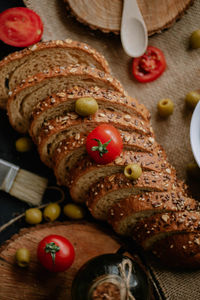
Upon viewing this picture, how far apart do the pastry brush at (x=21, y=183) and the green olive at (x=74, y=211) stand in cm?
30

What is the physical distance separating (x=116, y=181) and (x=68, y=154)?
464 mm

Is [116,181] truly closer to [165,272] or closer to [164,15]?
[165,272]

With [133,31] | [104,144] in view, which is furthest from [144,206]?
[133,31]

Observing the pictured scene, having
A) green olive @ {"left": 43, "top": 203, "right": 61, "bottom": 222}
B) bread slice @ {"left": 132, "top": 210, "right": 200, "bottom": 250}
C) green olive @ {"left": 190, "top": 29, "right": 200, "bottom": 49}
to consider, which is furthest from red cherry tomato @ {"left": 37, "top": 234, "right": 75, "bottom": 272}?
green olive @ {"left": 190, "top": 29, "right": 200, "bottom": 49}

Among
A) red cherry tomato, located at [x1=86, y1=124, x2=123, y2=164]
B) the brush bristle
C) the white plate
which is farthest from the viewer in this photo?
the brush bristle

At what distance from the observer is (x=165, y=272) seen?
11.2ft

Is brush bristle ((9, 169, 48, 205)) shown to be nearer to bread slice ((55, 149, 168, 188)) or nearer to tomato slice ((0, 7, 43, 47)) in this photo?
bread slice ((55, 149, 168, 188))

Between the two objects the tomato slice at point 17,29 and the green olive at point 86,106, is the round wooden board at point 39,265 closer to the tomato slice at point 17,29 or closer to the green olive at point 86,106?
the green olive at point 86,106

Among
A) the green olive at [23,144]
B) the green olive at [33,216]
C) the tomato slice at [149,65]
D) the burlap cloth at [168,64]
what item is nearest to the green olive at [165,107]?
the burlap cloth at [168,64]

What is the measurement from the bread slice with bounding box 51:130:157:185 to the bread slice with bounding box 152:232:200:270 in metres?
0.77

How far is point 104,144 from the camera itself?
9.45 ft

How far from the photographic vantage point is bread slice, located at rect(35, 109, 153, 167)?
10.2 feet

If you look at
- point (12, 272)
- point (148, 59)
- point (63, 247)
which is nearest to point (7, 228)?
point (12, 272)

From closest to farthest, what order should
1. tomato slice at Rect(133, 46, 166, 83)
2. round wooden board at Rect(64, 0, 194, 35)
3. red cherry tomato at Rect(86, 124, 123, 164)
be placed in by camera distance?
red cherry tomato at Rect(86, 124, 123, 164), round wooden board at Rect(64, 0, 194, 35), tomato slice at Rect(133, 46, 166, 83)
